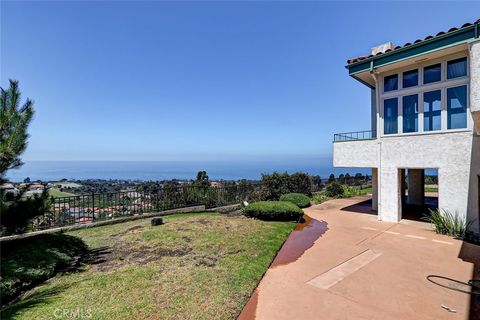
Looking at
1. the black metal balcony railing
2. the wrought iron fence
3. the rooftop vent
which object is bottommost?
the wrought iron fence

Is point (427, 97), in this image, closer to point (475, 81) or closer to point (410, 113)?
point (410, 113)

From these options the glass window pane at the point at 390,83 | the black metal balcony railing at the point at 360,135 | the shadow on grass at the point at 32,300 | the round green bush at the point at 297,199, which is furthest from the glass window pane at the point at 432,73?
the shadow on grass at the point at 32,300

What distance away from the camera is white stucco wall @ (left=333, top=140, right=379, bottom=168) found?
10133 millimetres

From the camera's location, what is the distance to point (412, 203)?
13367 millimetres

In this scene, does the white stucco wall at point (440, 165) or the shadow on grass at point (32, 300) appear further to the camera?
the white stucco wall at point (440, 165)

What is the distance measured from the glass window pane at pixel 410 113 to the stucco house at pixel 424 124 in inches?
1.2

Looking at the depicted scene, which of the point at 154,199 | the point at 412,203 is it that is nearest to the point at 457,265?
the point at 412,203

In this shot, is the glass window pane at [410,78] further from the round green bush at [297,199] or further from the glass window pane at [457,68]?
the round green bush at [297,199]

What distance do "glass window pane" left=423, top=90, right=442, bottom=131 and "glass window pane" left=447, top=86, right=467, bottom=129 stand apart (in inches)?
9.7

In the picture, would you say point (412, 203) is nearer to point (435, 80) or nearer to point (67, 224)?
point (435, 80)

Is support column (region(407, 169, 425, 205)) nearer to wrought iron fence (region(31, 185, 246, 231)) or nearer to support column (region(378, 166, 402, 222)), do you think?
support column (region(378, 166, 402, 222))

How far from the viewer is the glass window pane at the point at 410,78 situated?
30.1ft

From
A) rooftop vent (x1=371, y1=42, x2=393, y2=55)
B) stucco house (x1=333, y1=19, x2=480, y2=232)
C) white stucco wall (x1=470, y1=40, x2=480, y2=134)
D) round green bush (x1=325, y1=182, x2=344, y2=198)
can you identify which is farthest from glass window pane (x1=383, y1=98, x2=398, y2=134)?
round green bush (x1=325, y1=182, x2=344, y2=198)

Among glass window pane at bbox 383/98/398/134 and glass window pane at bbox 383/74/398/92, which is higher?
glass window pane at bbox 383/74/398/92
